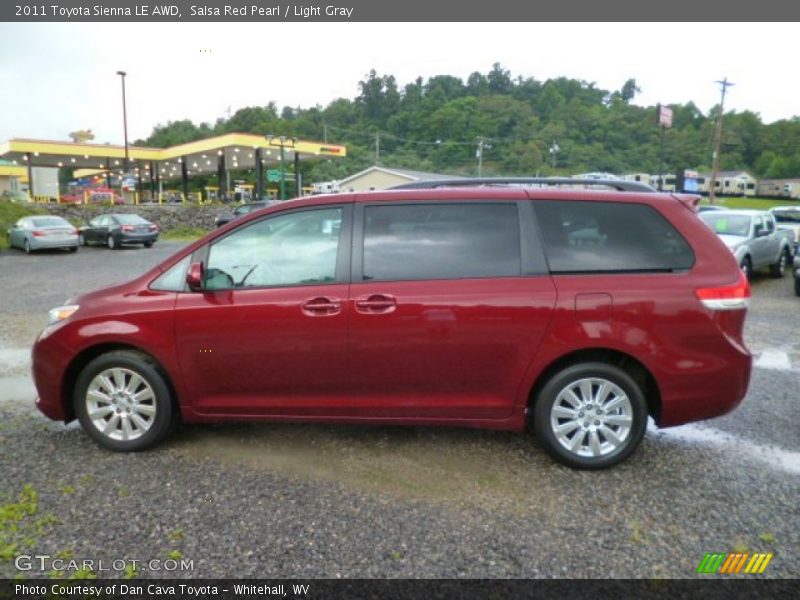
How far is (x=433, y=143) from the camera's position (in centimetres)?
8800

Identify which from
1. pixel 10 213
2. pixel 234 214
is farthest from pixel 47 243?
pixel 234 214

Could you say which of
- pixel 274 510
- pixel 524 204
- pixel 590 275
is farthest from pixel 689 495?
pixel 274 510

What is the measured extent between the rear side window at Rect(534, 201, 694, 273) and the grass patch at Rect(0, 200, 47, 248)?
23733 millimetres

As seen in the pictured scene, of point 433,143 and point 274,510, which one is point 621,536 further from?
point 433,143

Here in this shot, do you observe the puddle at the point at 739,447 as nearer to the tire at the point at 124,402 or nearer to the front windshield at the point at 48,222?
the tire at the point at 124,402

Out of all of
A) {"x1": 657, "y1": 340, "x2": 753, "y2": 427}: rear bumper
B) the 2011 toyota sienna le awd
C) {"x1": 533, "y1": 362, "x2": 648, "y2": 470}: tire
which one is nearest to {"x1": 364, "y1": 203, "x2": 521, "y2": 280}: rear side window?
the 2011 toyota sienna le awd

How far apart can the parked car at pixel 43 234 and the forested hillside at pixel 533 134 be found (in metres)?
52.7

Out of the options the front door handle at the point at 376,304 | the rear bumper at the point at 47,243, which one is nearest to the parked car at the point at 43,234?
the rear bumper at the point at 47,243

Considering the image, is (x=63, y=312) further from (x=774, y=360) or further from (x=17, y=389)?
(x=774, y=360)

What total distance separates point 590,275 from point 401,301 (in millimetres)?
1217

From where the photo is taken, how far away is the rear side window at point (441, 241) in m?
3.72

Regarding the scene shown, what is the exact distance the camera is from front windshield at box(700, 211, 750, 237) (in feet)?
41.3

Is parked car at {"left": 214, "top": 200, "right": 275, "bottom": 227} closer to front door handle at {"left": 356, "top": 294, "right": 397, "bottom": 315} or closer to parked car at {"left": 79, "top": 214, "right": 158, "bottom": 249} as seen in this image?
parked car at {"left": 79, "top": 214, "right": 158, "bottom": 249}

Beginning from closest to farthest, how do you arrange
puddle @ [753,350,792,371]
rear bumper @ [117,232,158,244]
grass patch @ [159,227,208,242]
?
puddle @ [753,350,792,371] < rear bumper @ [117,232,158,244] < grass patch @ [159,227,208,242]
